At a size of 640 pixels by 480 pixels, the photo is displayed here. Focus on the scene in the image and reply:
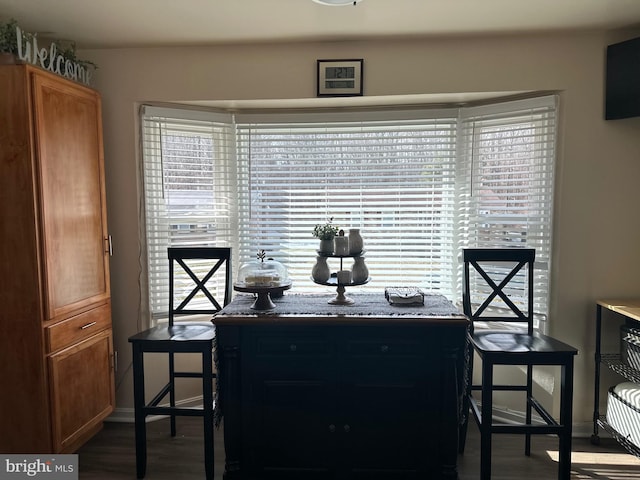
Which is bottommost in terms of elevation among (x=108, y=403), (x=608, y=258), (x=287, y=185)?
(x=108, y=403)

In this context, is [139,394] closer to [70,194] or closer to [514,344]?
[70,194]

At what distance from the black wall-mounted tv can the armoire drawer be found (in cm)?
345

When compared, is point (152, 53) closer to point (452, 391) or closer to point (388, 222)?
point (388, 222)

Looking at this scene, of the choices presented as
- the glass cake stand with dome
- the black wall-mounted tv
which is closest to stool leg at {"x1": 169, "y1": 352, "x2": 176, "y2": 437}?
the glass cake stand with dome

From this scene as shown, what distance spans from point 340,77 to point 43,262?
2053mm

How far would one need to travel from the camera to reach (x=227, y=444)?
213cm

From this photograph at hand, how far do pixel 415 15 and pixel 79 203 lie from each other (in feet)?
7.39

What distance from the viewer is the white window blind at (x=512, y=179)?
102 inches

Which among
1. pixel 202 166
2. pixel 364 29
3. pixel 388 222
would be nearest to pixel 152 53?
pixel 202 166

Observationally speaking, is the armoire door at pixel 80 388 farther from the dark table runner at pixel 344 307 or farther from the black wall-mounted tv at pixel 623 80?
the black wall-mounted tv at pixel 623 80

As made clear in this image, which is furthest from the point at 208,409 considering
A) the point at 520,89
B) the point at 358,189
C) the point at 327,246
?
the point at 520,89

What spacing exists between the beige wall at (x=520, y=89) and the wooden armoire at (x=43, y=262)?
35cm

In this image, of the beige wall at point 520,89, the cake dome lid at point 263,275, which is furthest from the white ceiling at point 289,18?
the cake dome lid at point 263,275

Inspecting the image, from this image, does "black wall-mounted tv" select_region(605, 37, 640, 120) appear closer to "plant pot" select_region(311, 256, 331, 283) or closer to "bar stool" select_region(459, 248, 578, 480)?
"bar stool" select_region(459, 248, 578, 480)
